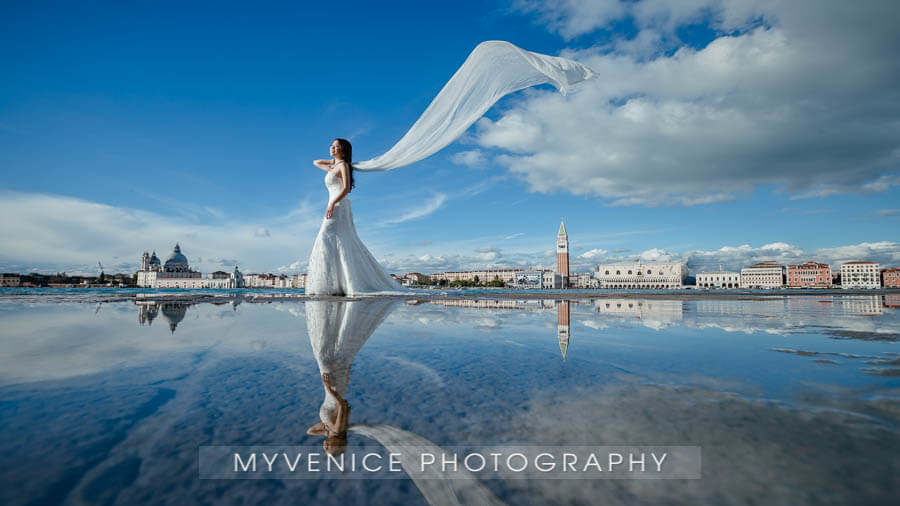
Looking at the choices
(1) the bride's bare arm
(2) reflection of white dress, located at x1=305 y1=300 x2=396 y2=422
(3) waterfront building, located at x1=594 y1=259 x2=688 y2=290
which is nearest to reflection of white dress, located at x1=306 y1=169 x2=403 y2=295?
(1) the bride's bare arm

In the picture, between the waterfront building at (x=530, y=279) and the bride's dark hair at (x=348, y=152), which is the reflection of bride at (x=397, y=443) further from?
the waterfront building at (x=530, y=279)

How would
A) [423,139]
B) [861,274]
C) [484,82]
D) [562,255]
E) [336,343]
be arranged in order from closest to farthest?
[336,343] < [484,82] < [423,139] < [861,274] < [562,255]

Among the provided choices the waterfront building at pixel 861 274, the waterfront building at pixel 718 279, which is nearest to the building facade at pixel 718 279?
the waterfront building at pixel 718 279

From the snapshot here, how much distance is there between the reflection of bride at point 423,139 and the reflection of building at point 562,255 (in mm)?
120119

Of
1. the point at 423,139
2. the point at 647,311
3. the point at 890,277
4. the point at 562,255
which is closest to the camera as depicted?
the point at 647,311

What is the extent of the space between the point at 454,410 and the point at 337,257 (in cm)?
745

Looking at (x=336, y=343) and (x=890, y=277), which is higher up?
(x=336, y=343)

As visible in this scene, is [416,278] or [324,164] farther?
[416,278]

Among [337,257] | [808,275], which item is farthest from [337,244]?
[808,275]

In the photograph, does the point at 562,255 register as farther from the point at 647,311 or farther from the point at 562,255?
the point at 647,311

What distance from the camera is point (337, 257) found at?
8.26 m

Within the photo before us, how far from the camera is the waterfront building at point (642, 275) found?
133125 millimetres

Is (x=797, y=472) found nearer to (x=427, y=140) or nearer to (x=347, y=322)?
(x=347, y=322)

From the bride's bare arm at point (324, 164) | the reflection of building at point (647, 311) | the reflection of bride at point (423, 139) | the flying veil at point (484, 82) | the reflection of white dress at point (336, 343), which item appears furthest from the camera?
the bride's bare arm at point (324, 164)
